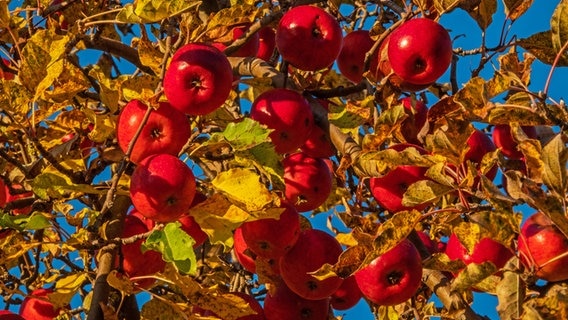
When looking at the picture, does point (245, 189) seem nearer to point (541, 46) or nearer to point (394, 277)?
→ point (394, 277)

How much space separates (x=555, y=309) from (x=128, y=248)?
1242mm

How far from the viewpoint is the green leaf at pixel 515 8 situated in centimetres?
272

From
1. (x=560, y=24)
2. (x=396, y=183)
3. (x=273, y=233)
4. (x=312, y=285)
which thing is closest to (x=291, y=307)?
(x=312, y=285)

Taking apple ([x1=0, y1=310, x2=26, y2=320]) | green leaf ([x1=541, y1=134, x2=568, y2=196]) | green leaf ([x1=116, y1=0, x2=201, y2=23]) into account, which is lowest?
apple ([x1=0, y1=310, x2=26, y2=320])

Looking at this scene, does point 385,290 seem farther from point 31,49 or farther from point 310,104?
point 31,49

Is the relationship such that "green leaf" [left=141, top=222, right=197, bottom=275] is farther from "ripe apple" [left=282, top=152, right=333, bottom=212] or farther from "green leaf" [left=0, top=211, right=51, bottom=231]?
"ripe apple" [left=282, top=152, right=333, bottom=212]

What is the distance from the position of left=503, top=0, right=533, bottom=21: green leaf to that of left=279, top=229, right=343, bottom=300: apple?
37.1 inches

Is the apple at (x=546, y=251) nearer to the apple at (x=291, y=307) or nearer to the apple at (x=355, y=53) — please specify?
the apple at (x=291, y=307)

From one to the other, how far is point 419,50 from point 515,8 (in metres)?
0.50

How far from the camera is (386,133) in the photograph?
7.32 feet

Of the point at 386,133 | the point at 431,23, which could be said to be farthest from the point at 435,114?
the point at 431,23

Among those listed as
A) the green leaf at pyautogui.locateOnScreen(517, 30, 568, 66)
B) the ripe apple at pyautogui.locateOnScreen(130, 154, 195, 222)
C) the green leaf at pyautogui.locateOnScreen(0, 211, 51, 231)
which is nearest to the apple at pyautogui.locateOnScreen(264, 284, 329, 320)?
the ripe apple at pyautogui.locateOnScreen(130, 154, 195, 222)

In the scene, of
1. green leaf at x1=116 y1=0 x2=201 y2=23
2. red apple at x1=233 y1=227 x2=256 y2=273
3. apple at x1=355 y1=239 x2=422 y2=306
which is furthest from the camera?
red apple at x1=233 y1=227 x2=256 y2=273

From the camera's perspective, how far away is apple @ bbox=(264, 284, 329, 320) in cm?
265
